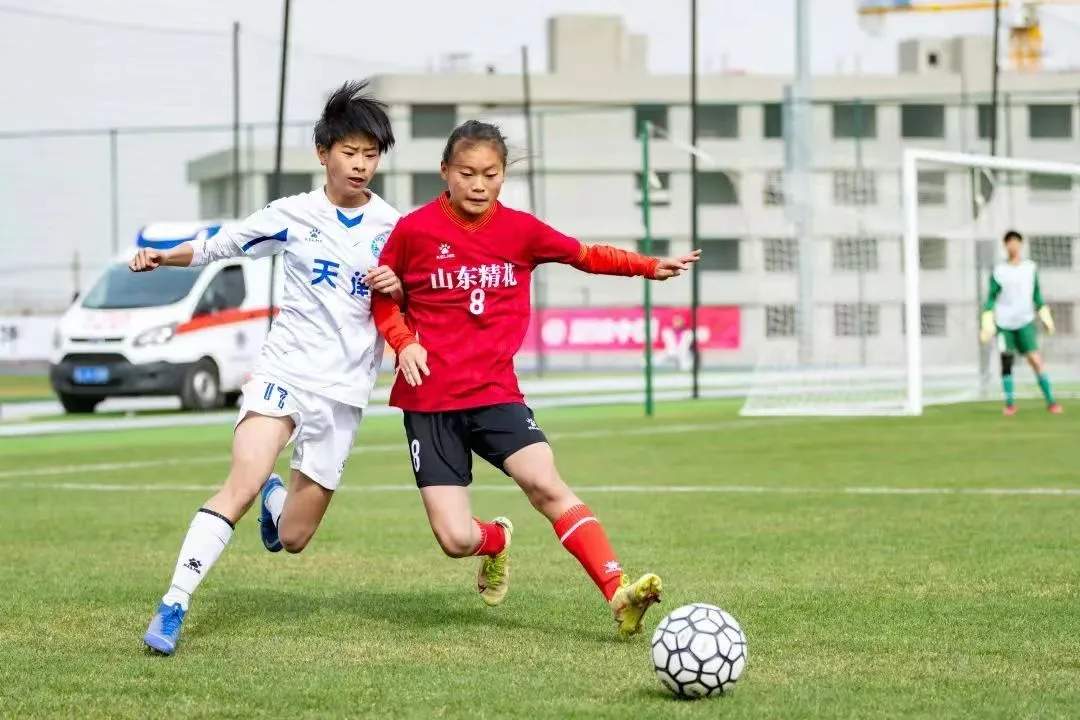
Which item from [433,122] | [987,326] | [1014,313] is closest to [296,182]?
[433,122]

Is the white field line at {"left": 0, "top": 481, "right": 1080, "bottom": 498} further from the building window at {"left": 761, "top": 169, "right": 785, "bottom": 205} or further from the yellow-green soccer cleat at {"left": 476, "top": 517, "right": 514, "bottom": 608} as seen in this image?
the building window at {"left": 761, "top": 169, "right": 785, "bottom": 205}

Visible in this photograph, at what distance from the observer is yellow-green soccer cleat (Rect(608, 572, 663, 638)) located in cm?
603

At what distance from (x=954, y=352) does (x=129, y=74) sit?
13.3 m

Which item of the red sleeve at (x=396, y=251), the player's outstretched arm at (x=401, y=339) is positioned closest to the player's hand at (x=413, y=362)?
the player's outstretched arm at (x=401, y=339)

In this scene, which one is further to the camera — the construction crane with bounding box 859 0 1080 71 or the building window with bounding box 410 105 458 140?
the building window with bounding box 410 105 458 140

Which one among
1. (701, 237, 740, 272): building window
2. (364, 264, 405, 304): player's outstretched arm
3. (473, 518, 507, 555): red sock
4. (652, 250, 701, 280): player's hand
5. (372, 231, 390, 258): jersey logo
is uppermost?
(701, 237, 740, 272): building window

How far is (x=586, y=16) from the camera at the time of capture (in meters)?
79.8

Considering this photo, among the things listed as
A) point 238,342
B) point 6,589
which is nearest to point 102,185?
point 238,342

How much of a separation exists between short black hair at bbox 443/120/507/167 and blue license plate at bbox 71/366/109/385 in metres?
17.9

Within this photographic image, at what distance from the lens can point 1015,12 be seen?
34.2m

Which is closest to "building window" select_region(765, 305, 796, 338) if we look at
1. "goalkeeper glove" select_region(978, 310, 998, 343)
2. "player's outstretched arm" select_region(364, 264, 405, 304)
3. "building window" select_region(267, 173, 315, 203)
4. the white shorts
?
"goalkeeper glove" select_region(978, 310, 998, 343)

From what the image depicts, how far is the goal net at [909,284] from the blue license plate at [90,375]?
8.29 m

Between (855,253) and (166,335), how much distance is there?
8.78m

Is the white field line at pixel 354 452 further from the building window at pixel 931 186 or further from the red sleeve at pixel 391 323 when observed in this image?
the red sleeve at pixel 391 323
